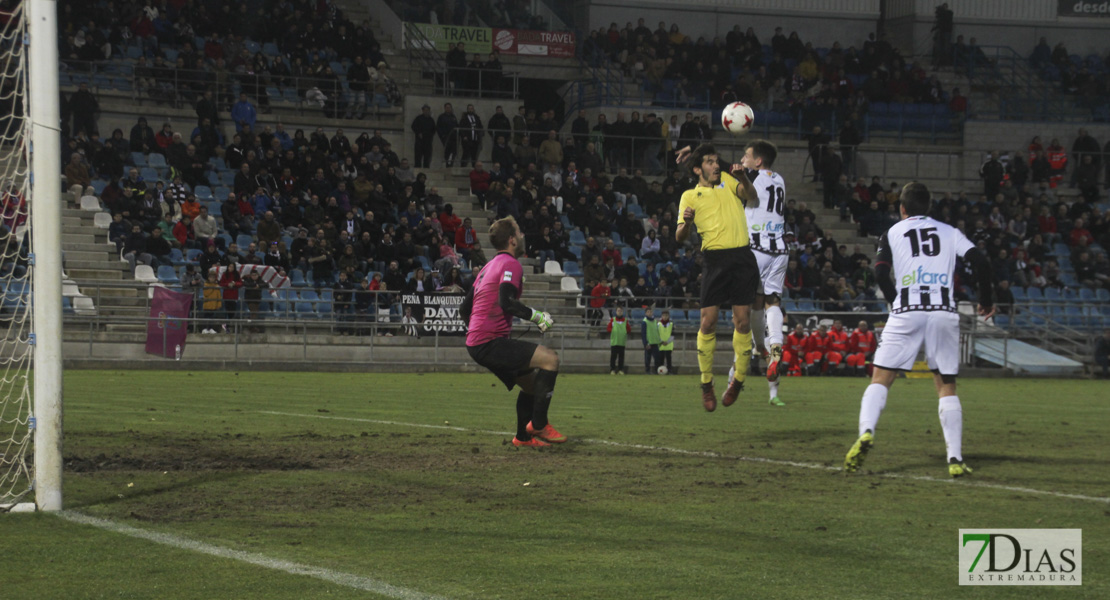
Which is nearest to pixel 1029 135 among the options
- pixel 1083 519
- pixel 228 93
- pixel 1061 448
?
pixel 228 93

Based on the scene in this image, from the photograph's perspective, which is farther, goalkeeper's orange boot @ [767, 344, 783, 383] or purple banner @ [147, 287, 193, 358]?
purple banner @ [147, 287, 193, 358]

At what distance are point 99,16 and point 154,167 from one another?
17.4 ft

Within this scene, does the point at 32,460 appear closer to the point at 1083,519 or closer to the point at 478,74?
the point at 1083,519

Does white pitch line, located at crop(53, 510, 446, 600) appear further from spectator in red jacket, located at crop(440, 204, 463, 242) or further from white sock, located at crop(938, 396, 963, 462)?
spectator in red jacket, located at crop(440, 204, 463, 242)

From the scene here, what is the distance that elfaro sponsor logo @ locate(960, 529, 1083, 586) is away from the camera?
5.44 m

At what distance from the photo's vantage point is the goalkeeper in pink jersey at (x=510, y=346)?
10250mm

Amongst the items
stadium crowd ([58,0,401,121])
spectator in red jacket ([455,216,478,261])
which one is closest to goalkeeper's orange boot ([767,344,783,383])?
spectator in red jacket ([455,216,478,261])

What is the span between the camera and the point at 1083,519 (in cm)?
688

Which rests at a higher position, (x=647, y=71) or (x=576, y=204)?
(x=647, y=71)

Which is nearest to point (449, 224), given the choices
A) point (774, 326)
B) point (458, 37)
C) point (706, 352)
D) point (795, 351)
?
point (458, 37)

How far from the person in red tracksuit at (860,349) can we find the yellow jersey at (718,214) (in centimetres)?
1749

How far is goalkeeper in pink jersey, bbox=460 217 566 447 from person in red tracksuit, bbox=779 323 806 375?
1846 centimetres

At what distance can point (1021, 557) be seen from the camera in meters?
5.72

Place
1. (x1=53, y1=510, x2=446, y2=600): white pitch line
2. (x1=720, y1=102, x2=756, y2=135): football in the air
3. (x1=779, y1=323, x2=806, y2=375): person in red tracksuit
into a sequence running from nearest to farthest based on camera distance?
(x1=53, y1=510, x2=446, y2=600): white pitch line < (x1=720, y1=102, x2=756, y2=135): football in the air < (x1=779, y1=323, x2=806, y2=375): person in red tracksuit
